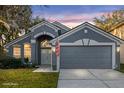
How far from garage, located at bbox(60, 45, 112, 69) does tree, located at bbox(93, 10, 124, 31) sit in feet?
107

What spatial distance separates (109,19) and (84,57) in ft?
120

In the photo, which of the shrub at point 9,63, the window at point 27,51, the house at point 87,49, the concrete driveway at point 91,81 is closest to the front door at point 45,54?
the window at point 27,51

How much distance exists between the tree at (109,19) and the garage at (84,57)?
32.8 meters

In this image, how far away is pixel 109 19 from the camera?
209 feet

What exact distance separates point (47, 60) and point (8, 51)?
4756 mm

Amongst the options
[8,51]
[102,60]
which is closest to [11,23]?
[102,60]

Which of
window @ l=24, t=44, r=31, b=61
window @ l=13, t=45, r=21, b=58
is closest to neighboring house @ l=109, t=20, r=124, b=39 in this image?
window @ l=24, t=44, r=31, b=61

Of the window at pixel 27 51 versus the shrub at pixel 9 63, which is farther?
the window at pixel 27 51

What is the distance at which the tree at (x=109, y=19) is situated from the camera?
201 feet

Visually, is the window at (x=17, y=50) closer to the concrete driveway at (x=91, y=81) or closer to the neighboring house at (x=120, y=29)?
the neighboring house at (x=120, y=29)

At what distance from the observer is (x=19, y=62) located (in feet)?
102

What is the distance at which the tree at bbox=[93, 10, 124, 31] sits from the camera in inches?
2413

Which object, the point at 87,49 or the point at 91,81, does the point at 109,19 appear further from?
the point at 91,81

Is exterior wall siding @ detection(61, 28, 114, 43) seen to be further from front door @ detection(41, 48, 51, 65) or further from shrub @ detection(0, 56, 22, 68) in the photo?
front door @ detection(41, 48, 51, 65)
